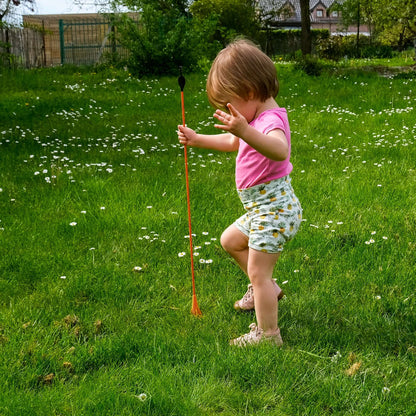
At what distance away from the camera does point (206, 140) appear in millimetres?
3410

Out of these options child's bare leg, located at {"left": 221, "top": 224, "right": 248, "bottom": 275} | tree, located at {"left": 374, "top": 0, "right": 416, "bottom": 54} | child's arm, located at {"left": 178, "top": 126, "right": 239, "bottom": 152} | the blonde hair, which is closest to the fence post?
tree, located at {"left": 374, "top": 0, "right": 416, "bottom": 54}

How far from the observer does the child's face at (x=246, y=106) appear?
301cm

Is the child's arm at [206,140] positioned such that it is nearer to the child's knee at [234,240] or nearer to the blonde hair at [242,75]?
the blonde hair at [242,75]

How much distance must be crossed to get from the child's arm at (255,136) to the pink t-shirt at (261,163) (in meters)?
0.11

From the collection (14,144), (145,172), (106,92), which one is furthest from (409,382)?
(106,92)

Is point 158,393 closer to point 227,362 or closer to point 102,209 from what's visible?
point 227,362

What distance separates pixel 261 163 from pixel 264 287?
70 cm

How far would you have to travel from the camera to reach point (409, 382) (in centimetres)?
276

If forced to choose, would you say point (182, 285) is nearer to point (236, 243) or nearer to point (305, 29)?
point (236, 243)

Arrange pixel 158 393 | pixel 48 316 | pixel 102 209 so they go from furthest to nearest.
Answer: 1. pixel 102 209
2. pixel 48 316
3. pixel 158 393

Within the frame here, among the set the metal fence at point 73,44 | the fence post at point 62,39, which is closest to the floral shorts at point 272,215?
the metal fence at point 73,44

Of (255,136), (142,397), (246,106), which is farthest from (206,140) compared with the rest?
(142,397)

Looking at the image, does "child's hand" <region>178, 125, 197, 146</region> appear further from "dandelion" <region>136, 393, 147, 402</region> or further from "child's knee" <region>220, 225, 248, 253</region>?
"dandelion" <region>136, 393, 147, 402</region>

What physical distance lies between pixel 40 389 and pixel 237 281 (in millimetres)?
1687
